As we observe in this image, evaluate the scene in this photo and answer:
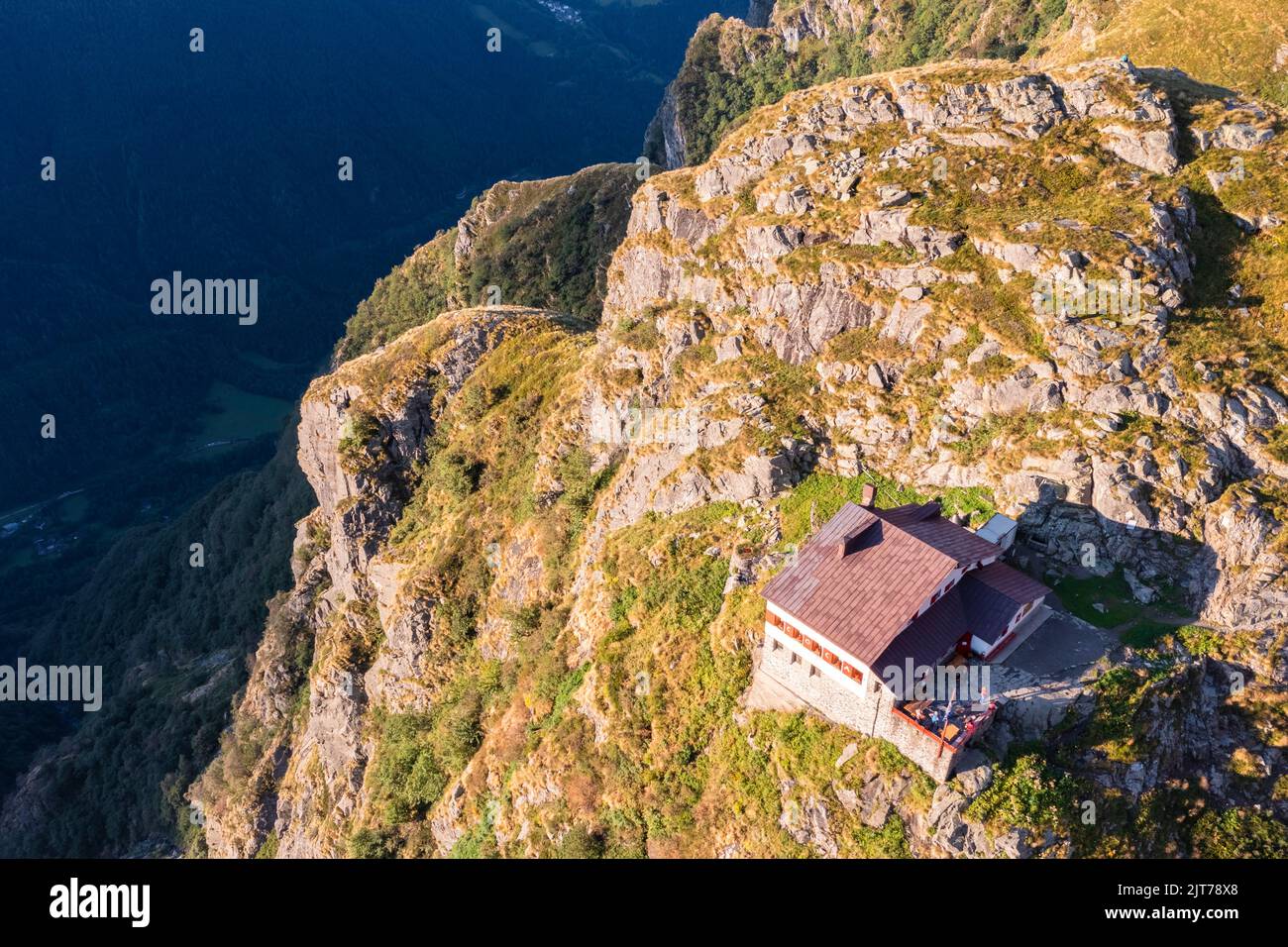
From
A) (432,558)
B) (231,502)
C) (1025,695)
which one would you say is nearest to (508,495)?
(432,558)

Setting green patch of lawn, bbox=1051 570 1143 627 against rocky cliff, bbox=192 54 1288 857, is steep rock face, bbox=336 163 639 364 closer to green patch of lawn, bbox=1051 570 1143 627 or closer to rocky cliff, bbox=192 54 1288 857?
rocky cliff, bbox=192 54 1288 857

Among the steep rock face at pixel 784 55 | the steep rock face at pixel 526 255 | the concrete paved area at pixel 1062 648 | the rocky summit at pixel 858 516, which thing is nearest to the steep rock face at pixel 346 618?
the rocky summit at pixel 858 516

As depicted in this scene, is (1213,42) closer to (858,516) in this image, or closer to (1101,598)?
(1101,598)

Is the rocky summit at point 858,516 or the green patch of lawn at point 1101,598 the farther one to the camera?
the green patch of lawn at point 1101,598

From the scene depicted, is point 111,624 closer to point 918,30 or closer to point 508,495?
point 508,495

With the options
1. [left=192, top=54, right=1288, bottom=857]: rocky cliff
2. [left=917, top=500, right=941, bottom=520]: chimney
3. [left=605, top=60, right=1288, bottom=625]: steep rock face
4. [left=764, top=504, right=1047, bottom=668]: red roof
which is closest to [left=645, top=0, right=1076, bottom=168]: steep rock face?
[left=605, top=60, right=1288, bottom=625]: steep rock face

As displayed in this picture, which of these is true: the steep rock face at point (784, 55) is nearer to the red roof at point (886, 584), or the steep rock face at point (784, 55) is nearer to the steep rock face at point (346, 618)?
the steep rock face at point (346, 618)
